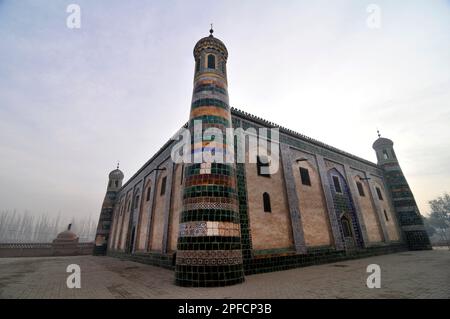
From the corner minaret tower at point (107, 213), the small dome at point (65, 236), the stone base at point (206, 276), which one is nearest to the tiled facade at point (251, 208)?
the stone base at point (206, 276)

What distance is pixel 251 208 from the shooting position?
31.2ft

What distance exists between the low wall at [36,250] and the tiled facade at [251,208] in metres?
8.81

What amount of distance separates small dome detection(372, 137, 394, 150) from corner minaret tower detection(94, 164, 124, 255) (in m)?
28.8

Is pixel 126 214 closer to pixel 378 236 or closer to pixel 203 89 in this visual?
pixel 203 89

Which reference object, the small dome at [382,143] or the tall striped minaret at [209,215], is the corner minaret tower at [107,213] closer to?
the tall striped minaret at [209,215]

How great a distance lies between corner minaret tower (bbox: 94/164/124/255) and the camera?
78.1 feet

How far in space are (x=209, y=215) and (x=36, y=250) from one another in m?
26.8

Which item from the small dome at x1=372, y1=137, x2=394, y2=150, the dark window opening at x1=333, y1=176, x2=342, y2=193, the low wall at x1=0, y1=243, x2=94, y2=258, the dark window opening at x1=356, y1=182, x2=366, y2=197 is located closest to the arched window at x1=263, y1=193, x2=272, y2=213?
the dark window opening at x1=333, y1=176, x2=342, y2=193

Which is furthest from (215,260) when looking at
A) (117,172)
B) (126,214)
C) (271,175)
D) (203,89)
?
(117,172)

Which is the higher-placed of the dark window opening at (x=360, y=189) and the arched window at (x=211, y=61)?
the arched window at (x=211, y=61)

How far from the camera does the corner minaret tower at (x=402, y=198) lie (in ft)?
58.0
